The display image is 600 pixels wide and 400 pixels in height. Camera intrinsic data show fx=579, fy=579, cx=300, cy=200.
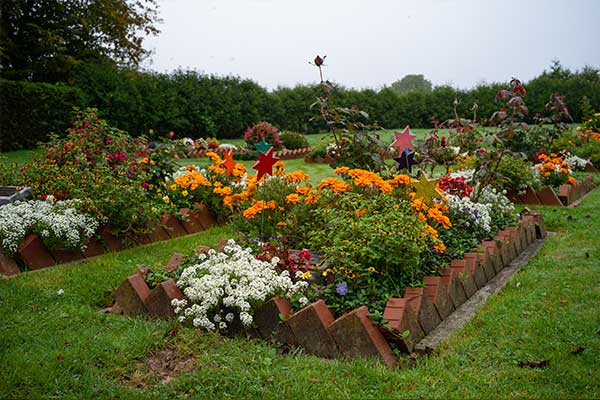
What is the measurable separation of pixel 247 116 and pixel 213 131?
6.69ft

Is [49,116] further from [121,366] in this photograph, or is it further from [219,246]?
[121,366]

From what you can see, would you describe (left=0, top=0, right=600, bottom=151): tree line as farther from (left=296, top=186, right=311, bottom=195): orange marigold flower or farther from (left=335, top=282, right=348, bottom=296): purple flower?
(left=335, top=282, right=348, bottom=296): purple flower

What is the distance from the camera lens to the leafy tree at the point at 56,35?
18.1 metres

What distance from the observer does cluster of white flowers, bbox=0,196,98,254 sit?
5.08 m

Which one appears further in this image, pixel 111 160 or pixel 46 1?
pixel 46 1

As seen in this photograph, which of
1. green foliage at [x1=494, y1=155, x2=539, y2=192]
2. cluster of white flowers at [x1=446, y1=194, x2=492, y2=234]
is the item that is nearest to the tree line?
green foliage at [x1=494, y1=155, x2=539, y2=192]

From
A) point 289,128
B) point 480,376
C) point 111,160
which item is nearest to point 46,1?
point 289,128

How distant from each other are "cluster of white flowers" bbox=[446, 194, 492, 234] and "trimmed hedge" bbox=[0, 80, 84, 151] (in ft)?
35.8

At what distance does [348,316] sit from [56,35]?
58.8 ft

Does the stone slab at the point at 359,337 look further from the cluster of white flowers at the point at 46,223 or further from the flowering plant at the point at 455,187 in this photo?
the flowering plant at the point at 455,187

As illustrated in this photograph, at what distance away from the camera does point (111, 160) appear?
705cm

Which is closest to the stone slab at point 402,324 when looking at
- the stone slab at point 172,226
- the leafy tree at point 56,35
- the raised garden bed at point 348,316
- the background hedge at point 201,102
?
the raised garden bed at point 348,316

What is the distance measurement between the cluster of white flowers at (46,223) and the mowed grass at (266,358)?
0.59m

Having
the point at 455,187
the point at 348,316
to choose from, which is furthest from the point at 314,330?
the point at 455,187
